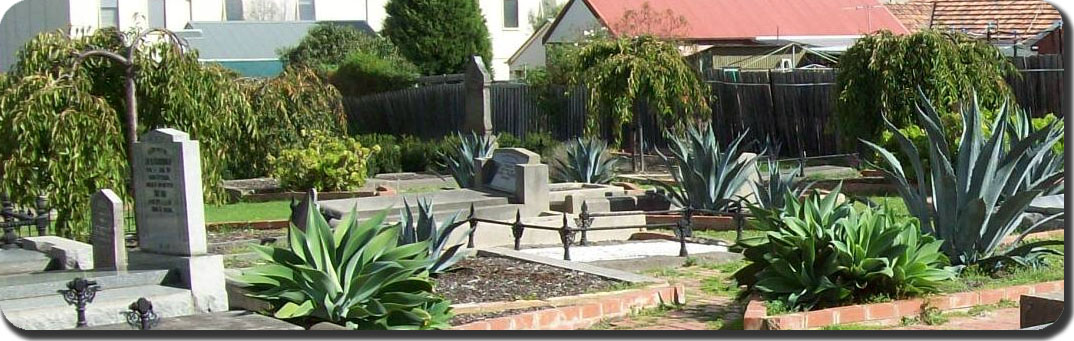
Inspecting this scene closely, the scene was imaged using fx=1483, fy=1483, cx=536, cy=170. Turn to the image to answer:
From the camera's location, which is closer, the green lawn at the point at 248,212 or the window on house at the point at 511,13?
the green lawn at the point at 248,212

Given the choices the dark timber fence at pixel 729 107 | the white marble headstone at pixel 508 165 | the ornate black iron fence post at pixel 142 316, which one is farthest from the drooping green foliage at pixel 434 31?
the ornate black iron fence post at pixel 142 316

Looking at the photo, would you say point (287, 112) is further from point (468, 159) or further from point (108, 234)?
point (108, 234)

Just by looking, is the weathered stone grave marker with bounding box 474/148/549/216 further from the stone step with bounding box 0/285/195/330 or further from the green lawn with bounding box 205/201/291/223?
the stone step with bounding box 0/285/195/330

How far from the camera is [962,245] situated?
35.9ft

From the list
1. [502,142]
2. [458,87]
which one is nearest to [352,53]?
[458,87]

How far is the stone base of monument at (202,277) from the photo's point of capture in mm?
10438

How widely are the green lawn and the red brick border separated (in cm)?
802

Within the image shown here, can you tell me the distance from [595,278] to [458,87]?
21715mm

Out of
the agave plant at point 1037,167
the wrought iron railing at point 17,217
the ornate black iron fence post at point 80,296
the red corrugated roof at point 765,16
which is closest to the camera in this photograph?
the ornate black iron fence post at point 80,296

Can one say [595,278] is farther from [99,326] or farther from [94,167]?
[94,167]

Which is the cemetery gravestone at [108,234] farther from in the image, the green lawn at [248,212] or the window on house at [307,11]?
the window on house at [307,11]

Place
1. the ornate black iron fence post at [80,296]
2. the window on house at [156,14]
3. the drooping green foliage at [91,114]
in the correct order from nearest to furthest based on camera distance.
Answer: the ornate black iron fence post at [80,296]
the drooping green foliage at [91,114]
the window on house at [156,14]

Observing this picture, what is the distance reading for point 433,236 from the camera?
11.9 metres

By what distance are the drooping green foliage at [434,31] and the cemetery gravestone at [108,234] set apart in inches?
1253
